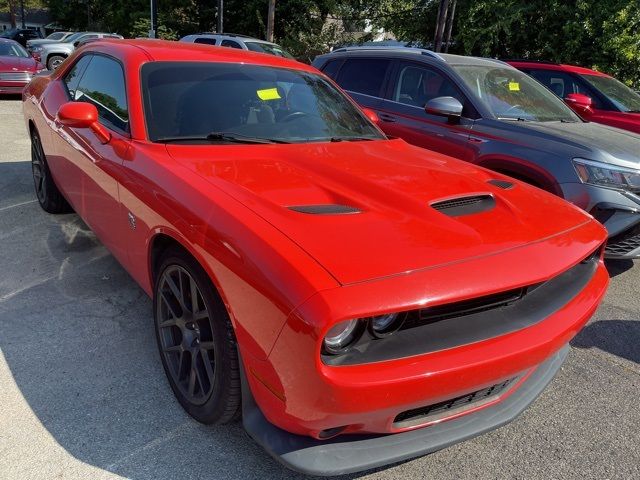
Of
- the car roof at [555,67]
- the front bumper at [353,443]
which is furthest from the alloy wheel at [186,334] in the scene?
the car roof at [555,67]

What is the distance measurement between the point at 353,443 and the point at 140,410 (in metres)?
1.14

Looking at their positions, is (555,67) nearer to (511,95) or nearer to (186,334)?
(511,95)

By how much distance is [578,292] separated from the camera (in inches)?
87.7

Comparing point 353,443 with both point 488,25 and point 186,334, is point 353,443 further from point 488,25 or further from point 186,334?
point 488,25

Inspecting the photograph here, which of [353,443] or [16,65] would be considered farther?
[16,65]

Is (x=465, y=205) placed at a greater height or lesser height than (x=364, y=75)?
lesser

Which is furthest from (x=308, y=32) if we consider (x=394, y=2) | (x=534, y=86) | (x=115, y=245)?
(x=115, y=245)

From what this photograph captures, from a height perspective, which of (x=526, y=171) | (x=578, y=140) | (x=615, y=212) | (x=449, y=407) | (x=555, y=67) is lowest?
(x=449, y=407)

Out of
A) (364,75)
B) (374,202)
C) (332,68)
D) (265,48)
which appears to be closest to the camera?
(374,202)

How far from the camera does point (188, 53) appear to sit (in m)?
3.25

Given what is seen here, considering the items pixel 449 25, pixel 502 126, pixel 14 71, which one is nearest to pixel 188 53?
pixel 502 126

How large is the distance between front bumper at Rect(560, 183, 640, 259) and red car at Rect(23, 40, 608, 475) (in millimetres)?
1451

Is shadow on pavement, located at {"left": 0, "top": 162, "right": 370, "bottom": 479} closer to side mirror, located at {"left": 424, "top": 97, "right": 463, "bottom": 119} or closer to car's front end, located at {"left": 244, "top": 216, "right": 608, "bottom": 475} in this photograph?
car's front end, located at {"left": 244, "top": 216, "right": 608, "bottom": 475}

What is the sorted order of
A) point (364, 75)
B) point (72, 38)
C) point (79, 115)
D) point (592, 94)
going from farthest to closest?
point (72, 38) → point (592, 94) → point (364, 75) → point (79, 115)
